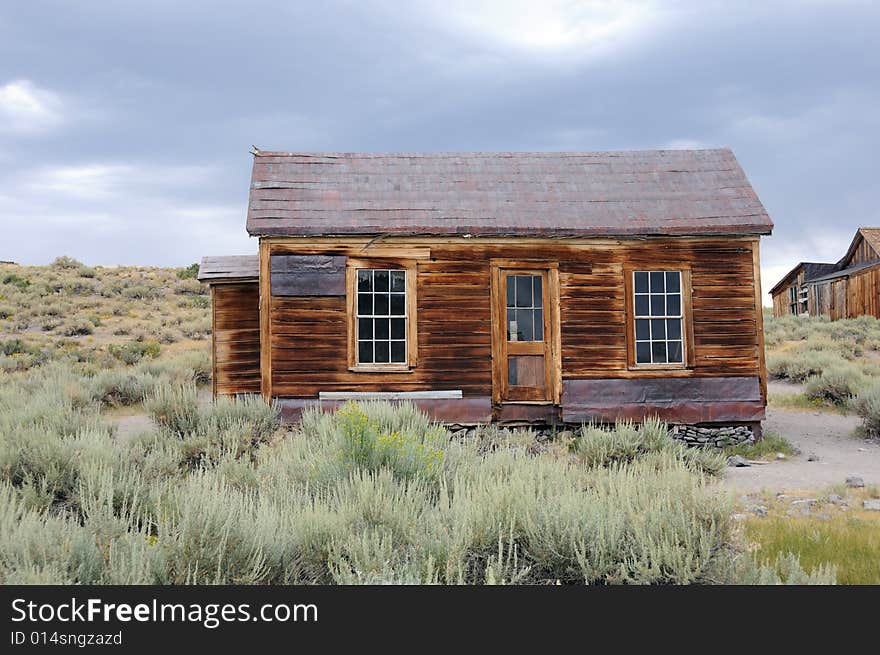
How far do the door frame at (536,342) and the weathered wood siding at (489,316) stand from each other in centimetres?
10

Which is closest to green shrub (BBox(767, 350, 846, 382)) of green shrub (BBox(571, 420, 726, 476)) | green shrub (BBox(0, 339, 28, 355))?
green shrub (BBox(571, 420, 726, 476))

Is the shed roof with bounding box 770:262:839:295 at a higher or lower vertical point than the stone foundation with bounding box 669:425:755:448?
higher

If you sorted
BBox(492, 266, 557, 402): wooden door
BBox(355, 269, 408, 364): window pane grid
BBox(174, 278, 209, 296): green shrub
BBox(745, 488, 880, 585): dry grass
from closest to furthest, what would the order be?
1. BBox(745, 488, 880, 585): dry grass
2. BBox(355, 269, 408, 364): window pane grid
3. BBox(492, 266, 557, 402): wooden door
4. BBox(174, 278, 209, 296): green shrub

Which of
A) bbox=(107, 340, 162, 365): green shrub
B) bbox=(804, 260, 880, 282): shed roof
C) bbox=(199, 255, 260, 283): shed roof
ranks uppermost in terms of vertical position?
bbox=(804, 260, 880, 282): shed roof

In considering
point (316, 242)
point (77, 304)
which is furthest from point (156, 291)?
point (316, 242)

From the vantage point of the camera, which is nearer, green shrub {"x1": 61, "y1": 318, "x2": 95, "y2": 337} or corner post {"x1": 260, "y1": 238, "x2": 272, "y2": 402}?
corner post {"x1": 260, "y1": 238, "x2": 272, "y2": 402}

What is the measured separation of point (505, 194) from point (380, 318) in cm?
305

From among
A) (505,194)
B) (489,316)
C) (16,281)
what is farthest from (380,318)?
(16,281)

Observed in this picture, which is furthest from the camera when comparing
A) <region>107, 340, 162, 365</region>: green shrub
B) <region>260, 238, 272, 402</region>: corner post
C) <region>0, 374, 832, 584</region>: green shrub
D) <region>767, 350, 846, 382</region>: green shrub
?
<region>107, 340, 162, 365</region>: green shrub

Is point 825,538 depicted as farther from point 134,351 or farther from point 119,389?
point 134,351

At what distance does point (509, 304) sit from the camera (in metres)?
11.5

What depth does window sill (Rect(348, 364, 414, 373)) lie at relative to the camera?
11.1 m

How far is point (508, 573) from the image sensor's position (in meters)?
4.31

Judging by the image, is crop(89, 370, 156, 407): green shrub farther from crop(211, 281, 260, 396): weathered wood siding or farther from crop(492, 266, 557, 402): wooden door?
crop(492, 266, 557, 402): wooden door
